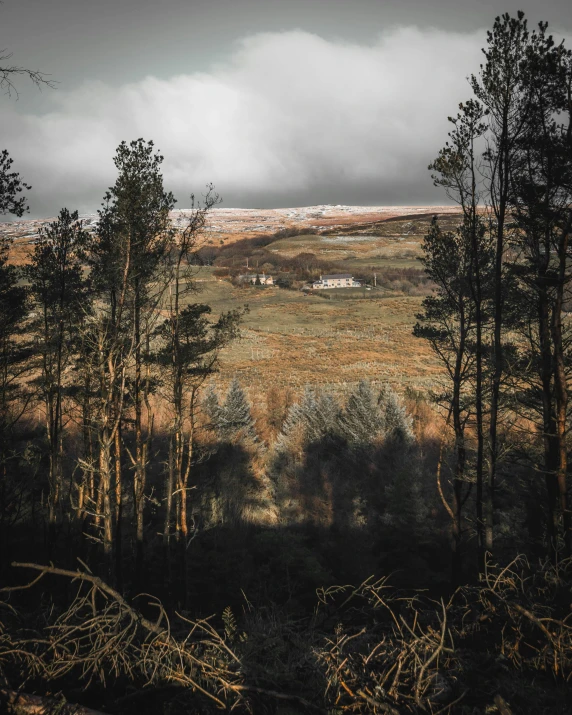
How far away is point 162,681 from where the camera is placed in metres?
2.87

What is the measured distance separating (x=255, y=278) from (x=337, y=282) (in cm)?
1539

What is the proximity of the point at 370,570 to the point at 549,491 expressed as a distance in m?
9.81

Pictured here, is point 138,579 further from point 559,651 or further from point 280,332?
point 280,332

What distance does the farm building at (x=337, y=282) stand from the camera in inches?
2894

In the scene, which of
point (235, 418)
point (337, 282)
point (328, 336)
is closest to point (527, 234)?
point (235, 418)

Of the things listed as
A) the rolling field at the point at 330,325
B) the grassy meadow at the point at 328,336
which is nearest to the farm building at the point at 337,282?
the grassy meadow at the point at 328,336

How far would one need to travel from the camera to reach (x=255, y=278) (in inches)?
2918

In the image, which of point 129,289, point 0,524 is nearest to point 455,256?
point 129,289

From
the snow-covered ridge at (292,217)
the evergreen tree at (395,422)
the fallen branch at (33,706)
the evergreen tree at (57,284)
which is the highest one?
the snow-covered ridge at (292,217)

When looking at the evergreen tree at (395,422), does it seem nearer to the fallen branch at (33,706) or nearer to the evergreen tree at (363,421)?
the evergreen tree at (363,421)

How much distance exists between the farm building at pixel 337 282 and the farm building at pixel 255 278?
8.56 meters

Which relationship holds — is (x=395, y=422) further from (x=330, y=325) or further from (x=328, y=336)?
(x=330, y=325)

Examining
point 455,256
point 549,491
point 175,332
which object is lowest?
point 549,491

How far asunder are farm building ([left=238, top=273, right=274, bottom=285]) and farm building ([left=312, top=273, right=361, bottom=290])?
337 inches
